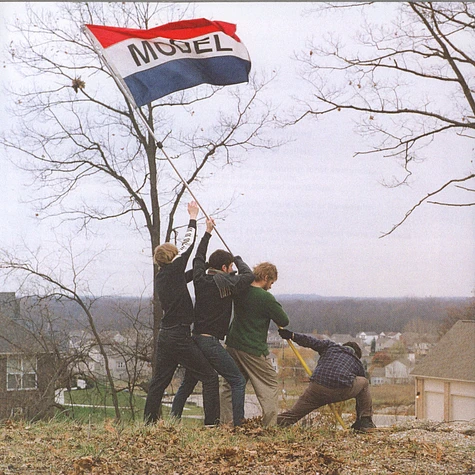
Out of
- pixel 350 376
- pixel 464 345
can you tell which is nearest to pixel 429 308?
pixel 464 345

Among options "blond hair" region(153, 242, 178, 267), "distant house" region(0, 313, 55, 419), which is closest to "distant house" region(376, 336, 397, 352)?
A: "blond hair" region(153, 242, 178, 267)

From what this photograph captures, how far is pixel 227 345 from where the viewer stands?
18.0 ft

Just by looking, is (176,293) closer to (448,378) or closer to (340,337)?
(340,337)

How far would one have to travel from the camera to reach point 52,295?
8.61 meters

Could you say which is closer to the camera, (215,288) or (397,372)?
(215,288)

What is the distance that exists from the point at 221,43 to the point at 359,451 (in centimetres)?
317

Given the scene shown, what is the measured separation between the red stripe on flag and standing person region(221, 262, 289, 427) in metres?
1.86

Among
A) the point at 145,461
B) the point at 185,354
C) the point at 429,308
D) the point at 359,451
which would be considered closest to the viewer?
the point at 145,461

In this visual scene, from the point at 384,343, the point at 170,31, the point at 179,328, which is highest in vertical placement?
the point at 170,31

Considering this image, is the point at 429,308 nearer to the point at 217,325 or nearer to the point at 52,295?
the point at 217,325

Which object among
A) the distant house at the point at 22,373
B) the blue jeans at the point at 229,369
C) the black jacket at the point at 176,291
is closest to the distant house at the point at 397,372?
the blue jeans at the point at 229,369

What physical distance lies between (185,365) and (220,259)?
0.77 meters

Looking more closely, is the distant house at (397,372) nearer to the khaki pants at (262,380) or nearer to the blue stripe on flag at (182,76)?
the khaki pants at (262,380)

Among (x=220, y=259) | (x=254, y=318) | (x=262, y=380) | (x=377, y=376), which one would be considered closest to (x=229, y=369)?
(x=262, y=380)
